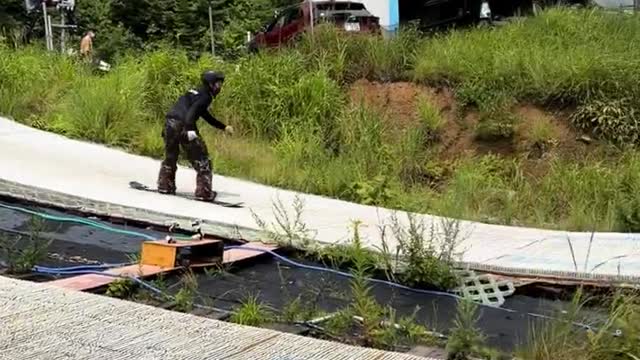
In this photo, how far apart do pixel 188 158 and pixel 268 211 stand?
102 cm

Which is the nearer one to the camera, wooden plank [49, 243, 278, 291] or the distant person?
wooden plank [49, 243, 278, 291]

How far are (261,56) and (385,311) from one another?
30.3 feet

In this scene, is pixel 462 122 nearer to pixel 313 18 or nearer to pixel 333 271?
pixel 313 18

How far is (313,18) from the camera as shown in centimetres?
1777

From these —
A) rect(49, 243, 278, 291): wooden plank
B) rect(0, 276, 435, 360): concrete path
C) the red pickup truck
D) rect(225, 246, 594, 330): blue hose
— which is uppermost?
the red pickup truck

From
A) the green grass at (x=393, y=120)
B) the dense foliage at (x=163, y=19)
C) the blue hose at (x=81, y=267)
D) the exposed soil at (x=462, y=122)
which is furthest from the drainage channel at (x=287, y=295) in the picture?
the dense foliage at (x=163, y=19)

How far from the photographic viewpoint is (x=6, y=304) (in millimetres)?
5238

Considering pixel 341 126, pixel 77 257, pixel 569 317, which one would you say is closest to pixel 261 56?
pixel 341 126

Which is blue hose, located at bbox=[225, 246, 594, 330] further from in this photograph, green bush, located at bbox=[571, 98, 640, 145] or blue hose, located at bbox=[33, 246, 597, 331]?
green bush, located at bbox=[571, 98, 640, 145]

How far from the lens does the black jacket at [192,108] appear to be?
352 inches

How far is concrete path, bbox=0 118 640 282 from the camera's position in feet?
21.7

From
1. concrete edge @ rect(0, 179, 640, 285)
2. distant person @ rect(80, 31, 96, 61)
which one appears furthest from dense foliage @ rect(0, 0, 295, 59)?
concrete edge @ rect(0, 179, 640, 285)

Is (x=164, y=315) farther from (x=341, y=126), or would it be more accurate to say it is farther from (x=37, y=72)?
(x=37, y=72)

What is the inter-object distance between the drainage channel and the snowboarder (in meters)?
1.56
